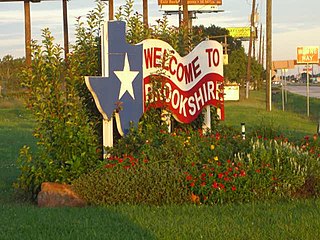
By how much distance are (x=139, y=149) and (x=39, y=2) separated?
37538 millimetres

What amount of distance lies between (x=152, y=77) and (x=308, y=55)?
34.5 meters

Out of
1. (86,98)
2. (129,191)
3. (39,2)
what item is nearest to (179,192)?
(129,191)

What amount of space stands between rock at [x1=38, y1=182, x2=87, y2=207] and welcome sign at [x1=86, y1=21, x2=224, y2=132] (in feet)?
6.13

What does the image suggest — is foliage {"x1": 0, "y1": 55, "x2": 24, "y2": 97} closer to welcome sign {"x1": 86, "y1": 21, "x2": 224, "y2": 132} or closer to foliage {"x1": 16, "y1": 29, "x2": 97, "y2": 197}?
welcome sign {"x1": 86, "y1": 21, "x2": 224, "y2": 132}

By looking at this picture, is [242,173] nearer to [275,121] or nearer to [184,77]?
[184,77]

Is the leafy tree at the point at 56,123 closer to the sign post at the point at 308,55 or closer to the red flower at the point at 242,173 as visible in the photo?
the red flower at the point at 242,173

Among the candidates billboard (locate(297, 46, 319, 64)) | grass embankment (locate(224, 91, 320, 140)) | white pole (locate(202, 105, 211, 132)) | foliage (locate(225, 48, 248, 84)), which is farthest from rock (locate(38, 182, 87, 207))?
foliage (locate(225, 48, 248, 84))

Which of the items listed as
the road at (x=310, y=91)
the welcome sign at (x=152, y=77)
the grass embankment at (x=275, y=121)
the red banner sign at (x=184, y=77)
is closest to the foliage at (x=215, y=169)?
the welcome sign at (x=152, y=77)

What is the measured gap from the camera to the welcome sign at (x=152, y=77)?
12148 millimetres

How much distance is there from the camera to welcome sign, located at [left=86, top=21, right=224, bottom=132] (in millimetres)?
12148

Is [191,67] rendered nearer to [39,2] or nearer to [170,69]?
[170,69]

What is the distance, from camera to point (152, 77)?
12.9 m

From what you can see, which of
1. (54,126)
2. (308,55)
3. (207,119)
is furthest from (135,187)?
(308,55)

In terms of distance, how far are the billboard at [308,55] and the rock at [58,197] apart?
121ft
